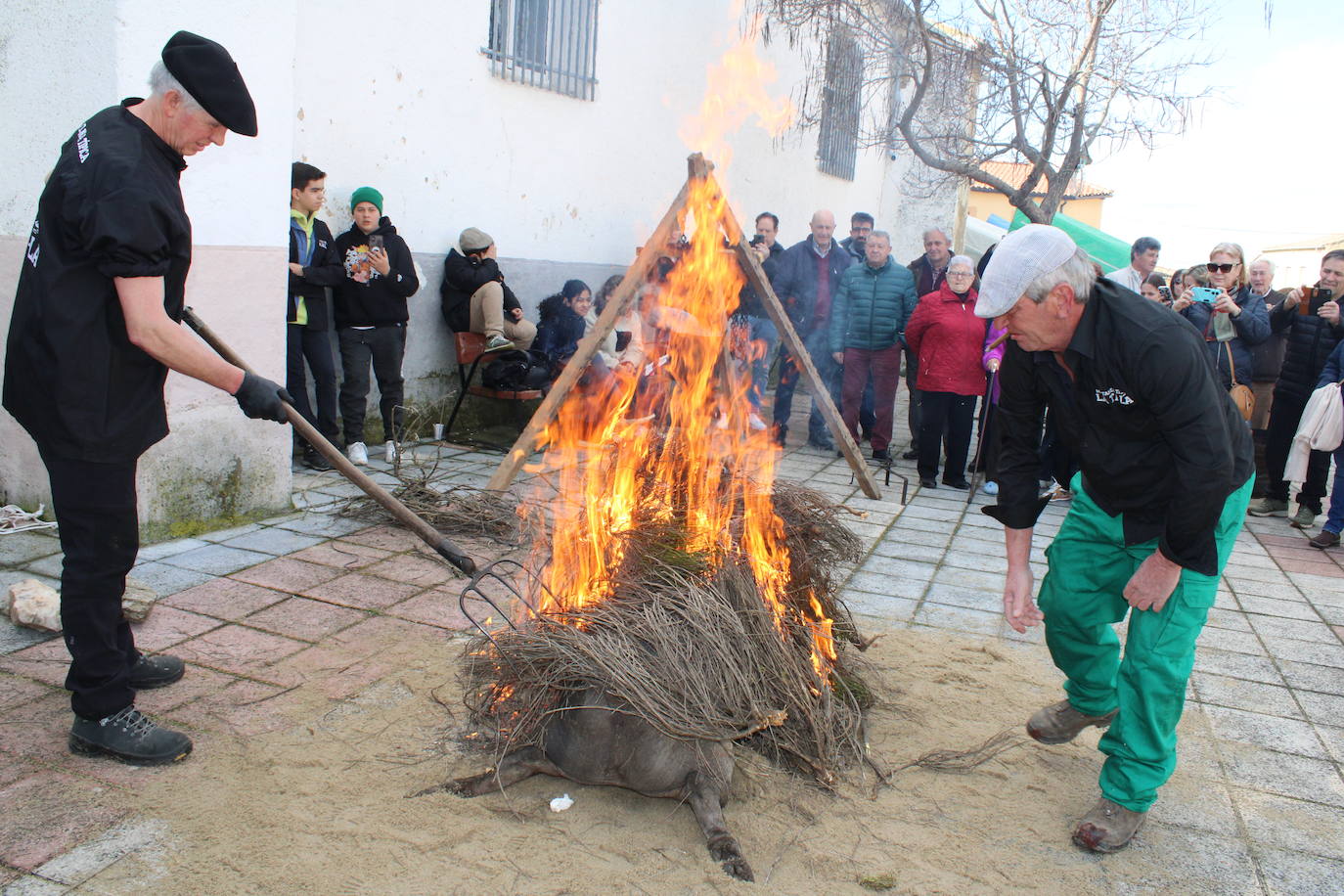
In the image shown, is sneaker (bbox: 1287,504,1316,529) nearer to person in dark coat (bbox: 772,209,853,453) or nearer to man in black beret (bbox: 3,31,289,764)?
person in dark coat (bbox: 772,209,853,453)

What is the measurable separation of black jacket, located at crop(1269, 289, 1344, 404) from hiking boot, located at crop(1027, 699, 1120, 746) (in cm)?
560

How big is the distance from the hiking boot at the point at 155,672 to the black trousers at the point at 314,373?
3351 mm

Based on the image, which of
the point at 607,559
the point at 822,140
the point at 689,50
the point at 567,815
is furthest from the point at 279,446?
the point at 822,140

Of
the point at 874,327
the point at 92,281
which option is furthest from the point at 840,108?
the point at 92,281

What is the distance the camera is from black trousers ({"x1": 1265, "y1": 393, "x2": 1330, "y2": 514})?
7770 mm

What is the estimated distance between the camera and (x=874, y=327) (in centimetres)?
912

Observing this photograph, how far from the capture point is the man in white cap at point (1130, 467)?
283 centimetres

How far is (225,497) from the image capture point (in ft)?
18.6

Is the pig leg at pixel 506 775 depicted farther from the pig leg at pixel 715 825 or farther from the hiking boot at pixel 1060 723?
the hiking boot at pixel 1060 723

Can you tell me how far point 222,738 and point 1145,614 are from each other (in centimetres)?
312

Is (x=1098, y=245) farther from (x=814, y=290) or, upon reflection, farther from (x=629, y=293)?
(x=629, y=293)

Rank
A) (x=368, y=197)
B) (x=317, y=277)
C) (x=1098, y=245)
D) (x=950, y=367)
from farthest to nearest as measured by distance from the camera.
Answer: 1. (x=1098, y=245)
2. (x=950, y=367)
3. (x=368, y=197)
4. (x=317, y=277)

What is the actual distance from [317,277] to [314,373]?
72 centimetres

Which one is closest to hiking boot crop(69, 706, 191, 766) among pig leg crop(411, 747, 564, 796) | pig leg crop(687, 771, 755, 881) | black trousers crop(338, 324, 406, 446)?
pig leg crop(411, 747, 564, 796)
